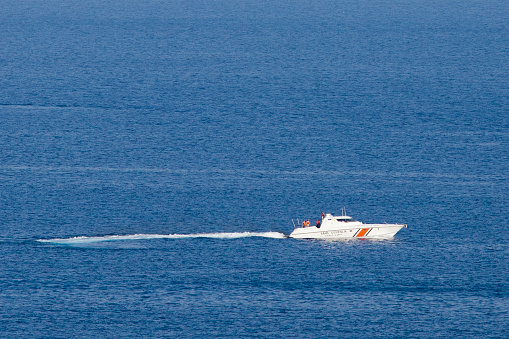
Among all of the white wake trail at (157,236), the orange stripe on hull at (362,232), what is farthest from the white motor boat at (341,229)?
the white wake trail at (157,236)

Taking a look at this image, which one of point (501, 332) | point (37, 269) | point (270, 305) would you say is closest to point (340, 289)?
point (270, 305)

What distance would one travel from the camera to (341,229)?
587 ft

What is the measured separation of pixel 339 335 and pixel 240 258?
29.6 meters

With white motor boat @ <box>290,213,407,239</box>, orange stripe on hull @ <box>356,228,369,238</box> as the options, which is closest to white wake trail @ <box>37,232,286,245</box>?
white motor boat @ <box>290,213,407,239</box>

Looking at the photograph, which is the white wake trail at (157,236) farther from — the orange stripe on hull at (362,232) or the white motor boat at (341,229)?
the orange stripe on hull at (362,232)

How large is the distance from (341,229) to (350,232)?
1889 millimetres

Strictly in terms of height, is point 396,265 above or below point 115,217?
below

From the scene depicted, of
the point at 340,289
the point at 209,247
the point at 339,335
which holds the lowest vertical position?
the point at 339,335

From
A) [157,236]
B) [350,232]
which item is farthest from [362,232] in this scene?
[157,236]

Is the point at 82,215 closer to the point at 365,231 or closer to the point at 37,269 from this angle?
the point at 37,269

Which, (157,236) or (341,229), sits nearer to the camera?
(341,229)

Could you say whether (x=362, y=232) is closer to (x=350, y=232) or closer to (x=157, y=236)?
(x=350, y=232)

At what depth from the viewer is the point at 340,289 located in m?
160

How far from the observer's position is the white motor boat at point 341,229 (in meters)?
178
